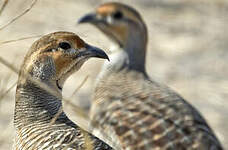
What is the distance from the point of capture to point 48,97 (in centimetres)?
570

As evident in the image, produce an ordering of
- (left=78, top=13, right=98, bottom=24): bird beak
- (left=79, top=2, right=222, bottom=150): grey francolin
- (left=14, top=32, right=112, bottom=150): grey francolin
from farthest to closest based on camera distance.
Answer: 1. (left=78, top=13, right=98, bottom=24): bird beak
2. (left=79, top=2, right=222, bottom=150): grey francolin
3. (left=14, top=32, right=112, bottom=150): grey francolin

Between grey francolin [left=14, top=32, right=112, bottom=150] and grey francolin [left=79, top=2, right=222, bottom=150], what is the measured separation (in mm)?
1134

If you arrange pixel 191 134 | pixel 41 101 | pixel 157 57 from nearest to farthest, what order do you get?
pixel 41 101
pixel 191 134
pixel 157 57

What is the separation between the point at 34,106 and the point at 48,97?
5.4 inches

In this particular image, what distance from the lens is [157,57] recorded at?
12352 millimetres

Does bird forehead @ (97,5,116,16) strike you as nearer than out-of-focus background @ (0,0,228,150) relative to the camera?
Yes

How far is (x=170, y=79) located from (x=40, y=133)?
6.41 meters

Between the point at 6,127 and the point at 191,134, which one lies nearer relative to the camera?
the point at 191,134

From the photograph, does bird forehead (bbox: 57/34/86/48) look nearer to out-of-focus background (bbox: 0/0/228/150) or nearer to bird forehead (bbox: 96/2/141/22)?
bird forehead (bbox: 96/2/141/22)

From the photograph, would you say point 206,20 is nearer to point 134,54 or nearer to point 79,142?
point 134,54

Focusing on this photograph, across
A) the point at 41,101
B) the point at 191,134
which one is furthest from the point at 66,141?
the point at 191,134

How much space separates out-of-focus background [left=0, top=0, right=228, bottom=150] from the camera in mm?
10715

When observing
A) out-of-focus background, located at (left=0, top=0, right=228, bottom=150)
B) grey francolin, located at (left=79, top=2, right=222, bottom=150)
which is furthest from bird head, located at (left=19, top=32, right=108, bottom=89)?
out-of-focus background, located at (left=0, top=0, right=228, bottom=150)

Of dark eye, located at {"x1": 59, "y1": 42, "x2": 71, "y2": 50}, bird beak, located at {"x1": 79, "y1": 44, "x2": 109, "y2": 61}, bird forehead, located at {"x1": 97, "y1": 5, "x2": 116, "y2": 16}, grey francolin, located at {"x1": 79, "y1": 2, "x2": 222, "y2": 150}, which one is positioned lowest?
grey francolin, located at {"x1": 79, "y1": 2, "x2": 222, "y2": 150}
